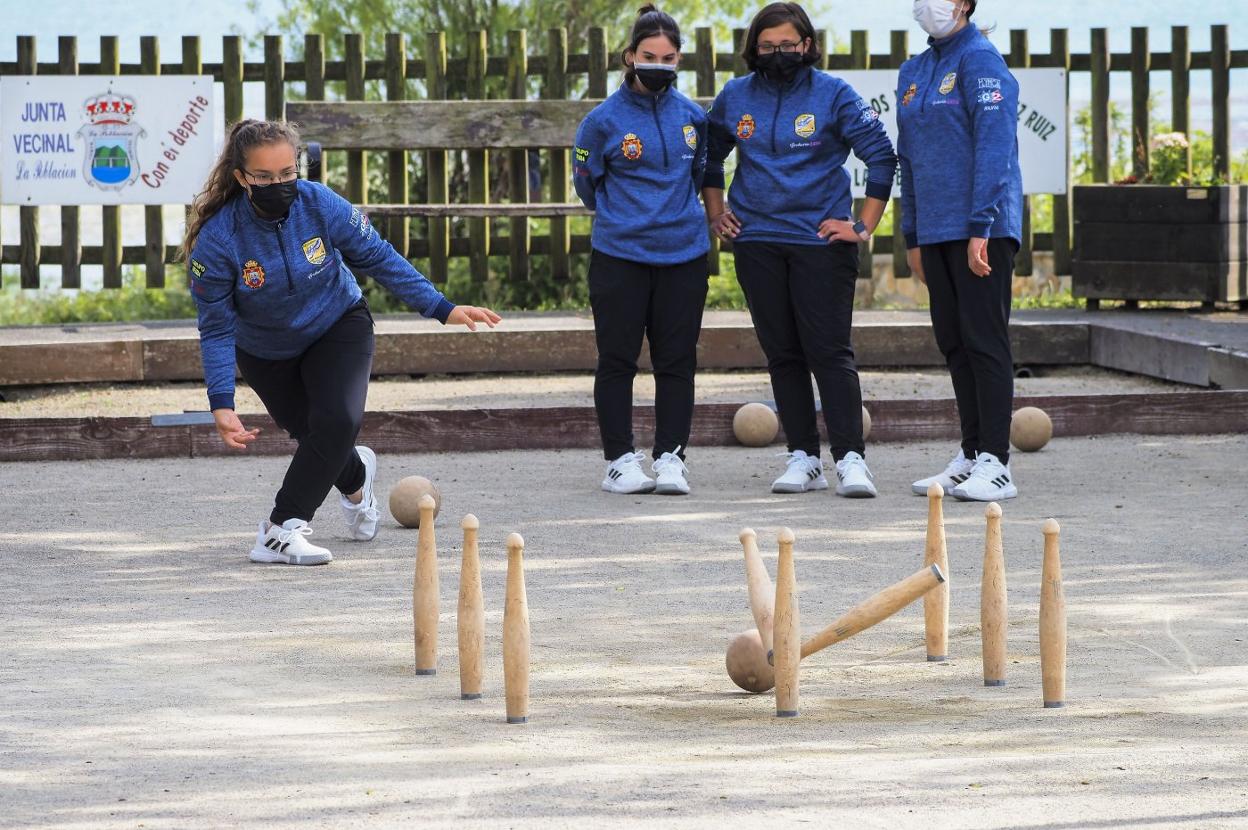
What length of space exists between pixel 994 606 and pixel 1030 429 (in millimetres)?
4631

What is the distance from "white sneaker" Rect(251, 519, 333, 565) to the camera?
6.59m

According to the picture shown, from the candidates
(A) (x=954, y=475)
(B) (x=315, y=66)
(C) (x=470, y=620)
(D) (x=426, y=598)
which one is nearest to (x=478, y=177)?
(B) (x=315, y=66)

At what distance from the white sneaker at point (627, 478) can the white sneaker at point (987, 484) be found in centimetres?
130

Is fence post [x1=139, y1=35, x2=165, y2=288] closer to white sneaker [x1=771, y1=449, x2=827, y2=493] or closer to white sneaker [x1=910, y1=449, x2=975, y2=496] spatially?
white sneaker [x1=771, y1=449, x2=827, y2=493]

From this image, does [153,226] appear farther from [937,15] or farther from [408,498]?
Result: [937,15]

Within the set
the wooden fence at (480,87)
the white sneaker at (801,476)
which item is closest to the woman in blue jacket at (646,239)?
the white sneaker at (801,476)

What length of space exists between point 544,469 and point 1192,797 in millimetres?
5357

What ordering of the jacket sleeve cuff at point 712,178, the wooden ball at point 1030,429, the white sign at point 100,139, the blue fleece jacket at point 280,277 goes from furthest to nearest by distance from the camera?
the white sign at point 100,139
the wooden ball at point 1030,429
the jacket sleeve cuff at point 712,178
the blue fleece jacket at point 280,277

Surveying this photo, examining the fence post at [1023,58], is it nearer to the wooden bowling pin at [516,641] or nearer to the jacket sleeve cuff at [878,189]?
the jacket sleeve cuff at [878,189]

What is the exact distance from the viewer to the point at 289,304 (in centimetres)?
656

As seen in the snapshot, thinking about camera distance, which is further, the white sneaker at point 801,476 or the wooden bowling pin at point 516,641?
the white sneaker at point 801,476

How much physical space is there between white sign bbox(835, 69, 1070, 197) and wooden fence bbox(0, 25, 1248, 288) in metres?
0.28

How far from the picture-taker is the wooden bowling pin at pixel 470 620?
458 centimetres

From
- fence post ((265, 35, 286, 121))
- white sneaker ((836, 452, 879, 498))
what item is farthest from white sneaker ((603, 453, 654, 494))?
fence post ((265, 35, 286, 121))
